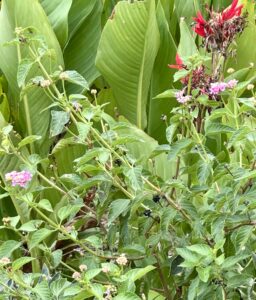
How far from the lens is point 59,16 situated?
262 centimetres

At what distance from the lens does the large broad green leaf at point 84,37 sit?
2740 millimetres

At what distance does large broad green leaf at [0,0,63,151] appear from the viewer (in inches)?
96.8

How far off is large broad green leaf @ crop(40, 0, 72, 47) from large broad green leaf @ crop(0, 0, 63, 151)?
5.4 inches

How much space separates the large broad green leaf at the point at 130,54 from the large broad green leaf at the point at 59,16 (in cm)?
20

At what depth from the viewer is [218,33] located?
195 cm

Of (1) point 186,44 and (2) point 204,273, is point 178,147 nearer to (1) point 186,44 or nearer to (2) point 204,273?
(2) point 204,273

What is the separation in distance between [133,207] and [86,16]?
1.27m

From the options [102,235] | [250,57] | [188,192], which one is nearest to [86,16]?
[250,57]

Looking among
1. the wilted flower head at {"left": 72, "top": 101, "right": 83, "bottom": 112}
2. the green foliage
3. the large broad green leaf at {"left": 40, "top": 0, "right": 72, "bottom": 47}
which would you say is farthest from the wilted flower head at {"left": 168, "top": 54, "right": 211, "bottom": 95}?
the large broad green leaf at {"left": 40, "top": 0, "right": 72, "bottom": 47}

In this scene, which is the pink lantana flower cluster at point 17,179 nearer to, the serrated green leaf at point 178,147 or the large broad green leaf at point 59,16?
the serrated green leaf at point 178,147

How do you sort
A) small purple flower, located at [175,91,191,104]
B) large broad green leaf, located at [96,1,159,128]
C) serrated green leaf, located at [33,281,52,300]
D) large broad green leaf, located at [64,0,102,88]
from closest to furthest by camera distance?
serrated green leaf, located at [33,281,52,300] < small purple flower, located at [175,91,191,104] < large broad green leaf, located at [96,1,159,128] < large broad green leaf, located at [64,0,102,88]

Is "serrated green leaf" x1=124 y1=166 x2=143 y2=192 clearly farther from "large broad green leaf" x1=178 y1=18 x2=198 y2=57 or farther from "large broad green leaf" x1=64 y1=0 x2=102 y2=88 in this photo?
"large broad green leaf" x1=64 y1=0 x2=102 y2=88

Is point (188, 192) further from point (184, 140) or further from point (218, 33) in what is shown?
point (218, 33)

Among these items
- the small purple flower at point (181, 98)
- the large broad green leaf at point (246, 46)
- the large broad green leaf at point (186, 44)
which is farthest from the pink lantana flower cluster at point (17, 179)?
the large broad green leaf at point (246, 46)
